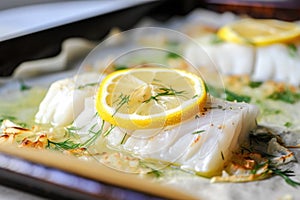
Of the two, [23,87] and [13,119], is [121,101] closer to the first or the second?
[13,119]

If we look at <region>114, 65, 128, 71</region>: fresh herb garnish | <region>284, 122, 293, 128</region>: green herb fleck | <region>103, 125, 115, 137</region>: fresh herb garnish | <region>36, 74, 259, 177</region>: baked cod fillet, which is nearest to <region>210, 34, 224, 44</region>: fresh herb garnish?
<region>114, 65, 128, 71</region>: fresh herb garnish

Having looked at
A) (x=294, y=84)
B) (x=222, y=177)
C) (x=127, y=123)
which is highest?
(x=127, y=123)

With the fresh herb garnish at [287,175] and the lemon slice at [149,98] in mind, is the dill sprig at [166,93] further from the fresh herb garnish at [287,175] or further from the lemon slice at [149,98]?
the fresh herb garnish at [287,175]

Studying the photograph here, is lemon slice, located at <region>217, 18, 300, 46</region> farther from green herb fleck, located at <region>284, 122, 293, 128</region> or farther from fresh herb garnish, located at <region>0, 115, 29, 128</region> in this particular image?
fresh herb garnish, located at <region>0, 115, 29, 128</region>

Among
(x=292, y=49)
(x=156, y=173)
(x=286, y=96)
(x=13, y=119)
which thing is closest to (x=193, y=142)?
(x=156, y=173)

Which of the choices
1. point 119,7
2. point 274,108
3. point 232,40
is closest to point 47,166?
point 274,108

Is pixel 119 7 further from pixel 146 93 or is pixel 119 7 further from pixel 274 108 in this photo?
pixel 146 93

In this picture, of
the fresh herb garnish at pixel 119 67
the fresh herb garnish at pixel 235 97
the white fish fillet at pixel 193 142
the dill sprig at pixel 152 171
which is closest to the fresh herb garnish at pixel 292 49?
the fresh herb garnish at pixel 235 97
